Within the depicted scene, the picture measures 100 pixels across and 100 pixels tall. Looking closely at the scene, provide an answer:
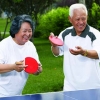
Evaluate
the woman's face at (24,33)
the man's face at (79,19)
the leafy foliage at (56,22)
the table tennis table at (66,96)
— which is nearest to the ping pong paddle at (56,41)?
the man's face at (79,19)

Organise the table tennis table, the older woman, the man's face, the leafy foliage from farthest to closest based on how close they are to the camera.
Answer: the leafy foliage → the man's face → the older woman → the table tennis table

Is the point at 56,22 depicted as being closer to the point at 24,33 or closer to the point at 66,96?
the point at 24,33

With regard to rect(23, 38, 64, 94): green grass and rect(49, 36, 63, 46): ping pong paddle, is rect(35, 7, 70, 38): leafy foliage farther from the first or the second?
rect(49, 36, 63, 46): ping pong paddle

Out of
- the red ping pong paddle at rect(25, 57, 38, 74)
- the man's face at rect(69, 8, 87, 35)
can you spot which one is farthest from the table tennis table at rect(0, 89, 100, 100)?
the man's face at rect(69, 8, 87, 35)

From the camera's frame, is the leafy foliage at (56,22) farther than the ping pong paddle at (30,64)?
Yes

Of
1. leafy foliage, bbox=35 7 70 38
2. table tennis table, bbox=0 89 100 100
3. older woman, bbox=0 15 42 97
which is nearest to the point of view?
table tennis table, bbox=0 89 100 100

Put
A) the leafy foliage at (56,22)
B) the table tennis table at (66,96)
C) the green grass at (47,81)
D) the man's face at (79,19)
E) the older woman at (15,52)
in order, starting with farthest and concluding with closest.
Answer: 1. the leafy foliage at (56,22)
2. the green grass at (47,81)
3. the man's face at (79,19)
4. the older woman at (15,52)
5. the table tennis table at (66,96)

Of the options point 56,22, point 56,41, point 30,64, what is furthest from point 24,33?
point 56,22

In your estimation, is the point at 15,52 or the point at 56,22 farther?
the point at 56,22

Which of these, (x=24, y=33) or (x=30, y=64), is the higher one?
(x=24, y=33)

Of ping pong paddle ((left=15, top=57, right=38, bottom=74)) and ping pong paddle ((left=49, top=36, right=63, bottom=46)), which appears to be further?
ping pong paddle ((left=49, top=36, right=63, bottom=46))

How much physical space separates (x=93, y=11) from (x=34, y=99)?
14533 mm

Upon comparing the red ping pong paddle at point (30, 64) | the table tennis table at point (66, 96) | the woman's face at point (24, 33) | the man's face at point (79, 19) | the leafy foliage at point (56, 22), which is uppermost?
the leafy foliage at point (56, 22)

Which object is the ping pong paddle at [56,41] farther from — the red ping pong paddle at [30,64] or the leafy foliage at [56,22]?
the leafy foliage at [56,22]
